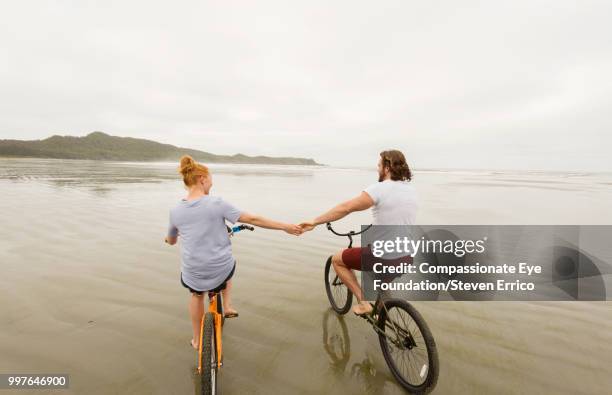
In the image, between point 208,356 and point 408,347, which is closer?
point 208,356

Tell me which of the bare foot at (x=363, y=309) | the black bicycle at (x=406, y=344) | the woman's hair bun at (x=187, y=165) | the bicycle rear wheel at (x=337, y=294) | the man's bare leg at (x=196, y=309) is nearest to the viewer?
→ the black bicycle at (x=406, y=344)

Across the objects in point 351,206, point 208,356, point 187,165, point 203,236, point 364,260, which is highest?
point 187,165

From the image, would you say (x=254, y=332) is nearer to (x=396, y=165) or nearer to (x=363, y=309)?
(x=363, y=309)

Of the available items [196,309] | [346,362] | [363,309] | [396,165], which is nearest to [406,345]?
[363,309]

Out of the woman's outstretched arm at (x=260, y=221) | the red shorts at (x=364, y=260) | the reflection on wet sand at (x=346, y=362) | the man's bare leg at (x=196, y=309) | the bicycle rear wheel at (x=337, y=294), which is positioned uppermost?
the woman's outstretched arm at (x=260, y=221)

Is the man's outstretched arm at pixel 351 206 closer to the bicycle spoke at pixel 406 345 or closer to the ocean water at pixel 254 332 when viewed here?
the bicycle spoke at pixel 406 345

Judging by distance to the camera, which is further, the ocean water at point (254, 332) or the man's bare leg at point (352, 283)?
the man's bare leg at point (352, 283)

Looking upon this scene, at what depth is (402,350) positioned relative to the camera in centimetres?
344

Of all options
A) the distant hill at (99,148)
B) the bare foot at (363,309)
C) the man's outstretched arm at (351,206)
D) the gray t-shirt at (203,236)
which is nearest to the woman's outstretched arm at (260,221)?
the gray t-shirt at (203,236)

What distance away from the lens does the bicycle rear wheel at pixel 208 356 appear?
2.61 metres

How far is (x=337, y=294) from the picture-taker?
5.03 m

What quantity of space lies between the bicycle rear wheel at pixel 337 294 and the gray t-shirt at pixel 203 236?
209cm

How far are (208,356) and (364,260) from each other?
2.15m

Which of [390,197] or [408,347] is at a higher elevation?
[390,197]
